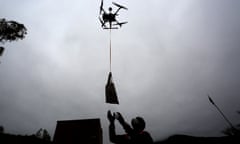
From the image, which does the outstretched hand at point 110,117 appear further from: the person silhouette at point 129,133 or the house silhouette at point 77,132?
the house silhouette at point 77,132

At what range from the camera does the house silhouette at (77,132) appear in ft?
57.8

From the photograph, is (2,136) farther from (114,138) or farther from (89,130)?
(114,138)

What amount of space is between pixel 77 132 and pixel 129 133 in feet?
60.3

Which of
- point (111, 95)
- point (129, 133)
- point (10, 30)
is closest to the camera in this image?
point (129, 133)

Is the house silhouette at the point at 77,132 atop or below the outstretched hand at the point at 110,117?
below

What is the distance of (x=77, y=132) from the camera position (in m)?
18.5

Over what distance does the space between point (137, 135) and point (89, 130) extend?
18411mm

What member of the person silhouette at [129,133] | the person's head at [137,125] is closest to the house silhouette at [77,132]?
the person silhouette at [129,133]

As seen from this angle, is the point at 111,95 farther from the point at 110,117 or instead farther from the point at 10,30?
the point at 10,30

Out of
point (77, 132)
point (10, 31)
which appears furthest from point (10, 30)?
point (77, 132)

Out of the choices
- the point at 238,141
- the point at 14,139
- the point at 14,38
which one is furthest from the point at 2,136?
the point at 238,141

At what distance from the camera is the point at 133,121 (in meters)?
2.44

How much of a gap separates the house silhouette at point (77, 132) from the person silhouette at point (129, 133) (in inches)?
692

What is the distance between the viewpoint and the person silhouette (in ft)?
7.42
